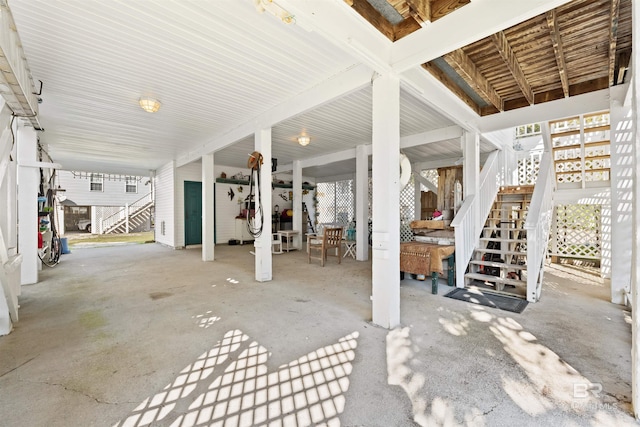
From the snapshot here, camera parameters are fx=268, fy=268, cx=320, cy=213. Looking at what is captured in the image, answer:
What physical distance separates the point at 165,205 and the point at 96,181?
7.76 meters

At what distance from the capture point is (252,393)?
1770 millimetres

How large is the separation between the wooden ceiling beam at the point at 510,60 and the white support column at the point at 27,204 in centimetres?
698

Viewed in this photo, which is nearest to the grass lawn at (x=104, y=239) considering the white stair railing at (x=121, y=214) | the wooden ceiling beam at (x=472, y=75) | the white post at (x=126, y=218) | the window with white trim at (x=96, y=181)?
the white stair railing at (x=121, y=214)

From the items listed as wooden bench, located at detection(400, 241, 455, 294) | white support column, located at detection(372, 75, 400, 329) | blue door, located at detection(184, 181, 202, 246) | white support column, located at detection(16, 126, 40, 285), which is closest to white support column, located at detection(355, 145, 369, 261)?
wooden bench, located at detection(400, 241, 455, 294)

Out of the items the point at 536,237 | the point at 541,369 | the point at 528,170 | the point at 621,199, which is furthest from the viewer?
the point at 528,170

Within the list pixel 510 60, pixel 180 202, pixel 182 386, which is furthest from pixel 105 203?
pixel 510 60

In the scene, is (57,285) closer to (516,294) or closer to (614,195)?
(516,294)

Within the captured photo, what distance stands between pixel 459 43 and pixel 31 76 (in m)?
4.91

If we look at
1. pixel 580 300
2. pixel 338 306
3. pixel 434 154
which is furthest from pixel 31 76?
pixel 434 154

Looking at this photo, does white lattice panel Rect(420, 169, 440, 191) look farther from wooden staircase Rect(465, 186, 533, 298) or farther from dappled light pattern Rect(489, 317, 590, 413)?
dappled light pattern Rect(489, 317, 590, 413)

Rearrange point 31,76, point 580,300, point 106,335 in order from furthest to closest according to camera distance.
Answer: point 580,300 → point 31,76 → point 106,335

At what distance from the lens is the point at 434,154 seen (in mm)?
8023

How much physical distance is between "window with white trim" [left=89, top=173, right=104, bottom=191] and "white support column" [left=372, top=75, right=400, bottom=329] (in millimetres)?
16497

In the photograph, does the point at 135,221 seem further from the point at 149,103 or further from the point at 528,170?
the point at 528,170
